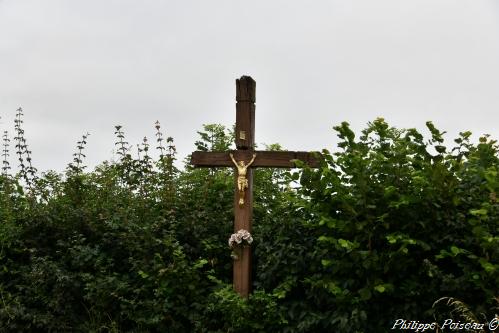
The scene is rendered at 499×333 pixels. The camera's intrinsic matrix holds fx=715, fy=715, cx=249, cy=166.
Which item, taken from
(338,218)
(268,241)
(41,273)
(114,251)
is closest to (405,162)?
(338,218)

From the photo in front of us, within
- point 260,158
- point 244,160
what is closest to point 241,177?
point 244,160

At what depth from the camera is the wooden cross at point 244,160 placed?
26.7 feet

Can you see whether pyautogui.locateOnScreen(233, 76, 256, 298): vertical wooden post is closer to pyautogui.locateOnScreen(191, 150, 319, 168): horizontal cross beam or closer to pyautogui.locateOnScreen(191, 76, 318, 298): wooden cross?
pyautogui.locateOnScreen(191, 76, 318, 298): wooden cross

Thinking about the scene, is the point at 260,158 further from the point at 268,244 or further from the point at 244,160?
the point at 268,244

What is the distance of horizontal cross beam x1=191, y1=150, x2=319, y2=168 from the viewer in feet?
26.5

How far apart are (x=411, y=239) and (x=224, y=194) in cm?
317

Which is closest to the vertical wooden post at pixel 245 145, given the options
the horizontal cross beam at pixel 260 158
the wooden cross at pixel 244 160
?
the wooden cross at pixel 244 160

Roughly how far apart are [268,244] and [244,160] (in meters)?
1.02

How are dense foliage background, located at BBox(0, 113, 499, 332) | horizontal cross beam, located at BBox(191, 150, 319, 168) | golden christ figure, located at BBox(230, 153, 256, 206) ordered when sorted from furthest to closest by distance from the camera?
golden christ figure, located at BBox(230, 153, 256, 206), horizontal cross beam, located at BBox(191, 150, 319, 168), dense foliage background, located at BBox(0, 113, 499, 332)

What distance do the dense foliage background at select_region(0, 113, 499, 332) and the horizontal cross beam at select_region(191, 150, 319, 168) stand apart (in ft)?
1.32

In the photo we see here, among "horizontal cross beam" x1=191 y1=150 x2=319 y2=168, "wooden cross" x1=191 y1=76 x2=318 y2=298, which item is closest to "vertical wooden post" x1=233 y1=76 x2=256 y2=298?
"wooden cross" x1=191 y1=76 x2=318 y2=298

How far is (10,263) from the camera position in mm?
9289

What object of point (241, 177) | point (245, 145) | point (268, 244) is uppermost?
point (245, 145)

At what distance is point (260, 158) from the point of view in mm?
8336
